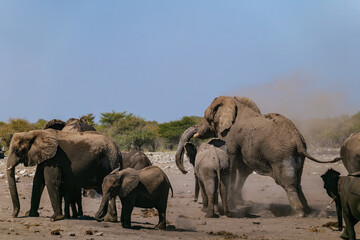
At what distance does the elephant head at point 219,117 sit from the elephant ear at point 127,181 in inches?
178

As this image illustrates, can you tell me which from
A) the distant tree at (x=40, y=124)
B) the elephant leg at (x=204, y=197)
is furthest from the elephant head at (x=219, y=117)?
the distant tree at (x=40, y=124)

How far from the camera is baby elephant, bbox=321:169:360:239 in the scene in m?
7.85

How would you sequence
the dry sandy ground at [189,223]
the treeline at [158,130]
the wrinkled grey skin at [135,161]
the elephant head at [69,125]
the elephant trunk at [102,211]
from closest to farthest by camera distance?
the dry sandy ground at [189,223] < the elephant trunk at [102,211] < the elephant head at [69,125] < the wrinkled grey skin at [135,161] < the treeline at [158,130]

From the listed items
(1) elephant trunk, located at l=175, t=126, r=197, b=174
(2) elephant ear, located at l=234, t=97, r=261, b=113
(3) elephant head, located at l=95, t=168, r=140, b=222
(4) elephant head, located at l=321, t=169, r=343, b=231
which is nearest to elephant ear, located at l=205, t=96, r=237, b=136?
(2) elephant ear, located at l=234, t=97, r=261, b=113

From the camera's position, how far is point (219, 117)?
551 inches

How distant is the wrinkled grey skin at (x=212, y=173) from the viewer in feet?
39.6

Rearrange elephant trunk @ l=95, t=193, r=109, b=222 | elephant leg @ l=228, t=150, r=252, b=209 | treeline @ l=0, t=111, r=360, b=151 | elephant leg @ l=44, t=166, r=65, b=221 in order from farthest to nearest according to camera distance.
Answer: treeline @ l=0, t=111, r=360, b=151
elephant leg @ l=228, t=150, r=252, b=209
elephant leg @ l=44, t=166, r=65, b=221
elephant trunk @ l=95, t=193, r=109, b=222

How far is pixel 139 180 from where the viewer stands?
9633 millimetres

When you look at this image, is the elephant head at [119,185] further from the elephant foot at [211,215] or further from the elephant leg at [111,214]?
the elephant foot at [211,215]

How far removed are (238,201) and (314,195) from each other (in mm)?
3085

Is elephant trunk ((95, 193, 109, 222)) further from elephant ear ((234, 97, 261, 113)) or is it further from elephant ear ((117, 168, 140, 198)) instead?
elephant ear ((234, 97, 261, 113))

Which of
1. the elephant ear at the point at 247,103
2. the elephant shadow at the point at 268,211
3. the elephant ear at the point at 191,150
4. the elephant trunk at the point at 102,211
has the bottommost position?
the elephant shadow at the point at 268,211

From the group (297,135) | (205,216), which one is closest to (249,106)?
(297,135)

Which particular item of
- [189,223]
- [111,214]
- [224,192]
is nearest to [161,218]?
[111,214]
